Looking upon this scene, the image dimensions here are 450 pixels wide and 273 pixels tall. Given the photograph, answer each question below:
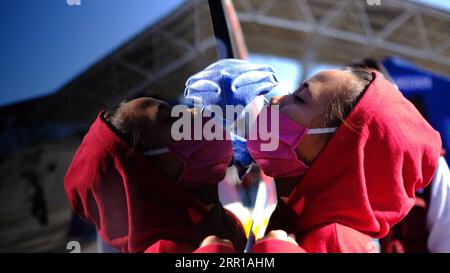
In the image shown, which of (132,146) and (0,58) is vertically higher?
(0,58)

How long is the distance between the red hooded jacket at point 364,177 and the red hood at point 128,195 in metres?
0.19

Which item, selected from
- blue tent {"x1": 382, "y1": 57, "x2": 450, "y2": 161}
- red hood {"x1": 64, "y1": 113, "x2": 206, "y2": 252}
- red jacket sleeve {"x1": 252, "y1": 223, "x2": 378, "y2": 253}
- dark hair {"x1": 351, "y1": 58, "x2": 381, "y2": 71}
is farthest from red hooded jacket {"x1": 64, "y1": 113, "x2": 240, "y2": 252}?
blue tent {"x1": 382, "y1": 57, "x2": 450, "y2": 161}

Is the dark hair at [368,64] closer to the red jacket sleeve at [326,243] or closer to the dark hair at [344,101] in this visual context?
the dark hair at [344,101]

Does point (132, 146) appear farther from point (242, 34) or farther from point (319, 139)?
point (242, 34)

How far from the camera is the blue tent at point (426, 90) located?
3.15 feet

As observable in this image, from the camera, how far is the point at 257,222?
90 cm

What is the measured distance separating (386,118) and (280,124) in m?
0.22

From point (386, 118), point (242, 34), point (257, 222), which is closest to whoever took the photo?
point (386, 118)

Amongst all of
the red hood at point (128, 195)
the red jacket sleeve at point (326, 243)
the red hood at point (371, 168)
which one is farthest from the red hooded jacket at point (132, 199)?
the red hood at point (371, 168)

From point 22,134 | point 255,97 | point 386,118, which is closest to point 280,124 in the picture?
point 255,97

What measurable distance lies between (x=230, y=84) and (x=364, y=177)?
34 centimetres

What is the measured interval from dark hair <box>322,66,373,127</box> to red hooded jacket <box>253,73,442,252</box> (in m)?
0.01

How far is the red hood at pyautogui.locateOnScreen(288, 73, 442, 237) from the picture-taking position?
80 centimetres

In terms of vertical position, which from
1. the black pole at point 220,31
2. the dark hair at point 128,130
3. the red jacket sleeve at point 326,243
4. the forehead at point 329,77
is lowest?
the red jacket sleeve at point 326,243
